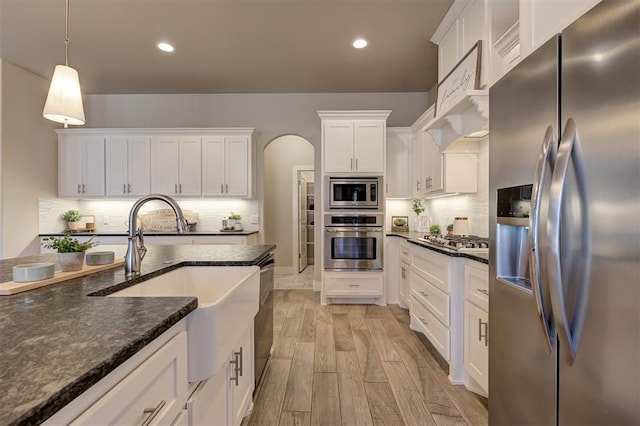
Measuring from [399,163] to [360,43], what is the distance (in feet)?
5.44

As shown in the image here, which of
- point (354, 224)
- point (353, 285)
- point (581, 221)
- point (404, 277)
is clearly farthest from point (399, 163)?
point (581, 221)

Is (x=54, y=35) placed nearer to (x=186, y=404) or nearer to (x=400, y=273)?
(x=186, y=404)

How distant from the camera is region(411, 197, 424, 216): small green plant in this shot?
165 inches

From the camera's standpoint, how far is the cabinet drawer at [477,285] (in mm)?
1787

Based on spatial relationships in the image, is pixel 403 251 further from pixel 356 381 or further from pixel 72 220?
pixel 72 220

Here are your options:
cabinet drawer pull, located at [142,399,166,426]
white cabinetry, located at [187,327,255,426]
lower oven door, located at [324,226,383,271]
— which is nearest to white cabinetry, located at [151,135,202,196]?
lower oven door, located at [324,226,383,271]

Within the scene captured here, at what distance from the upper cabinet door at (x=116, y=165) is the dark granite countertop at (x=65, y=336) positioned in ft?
11.5

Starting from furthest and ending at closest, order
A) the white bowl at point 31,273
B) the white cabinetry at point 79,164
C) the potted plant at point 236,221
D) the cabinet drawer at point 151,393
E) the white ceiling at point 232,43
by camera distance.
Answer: the potted plant at point 236,221
the white cabinetry at point 79,164
the white ceiling at point 232,43
the white bowl at point 31,273
the cabinet drawer at point 151,393

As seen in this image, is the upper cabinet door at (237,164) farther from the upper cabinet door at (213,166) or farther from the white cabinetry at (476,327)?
the white cabinetry at (476,327)

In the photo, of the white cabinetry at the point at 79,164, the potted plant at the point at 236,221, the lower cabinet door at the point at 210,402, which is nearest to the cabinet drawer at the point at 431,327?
the lower cabinet door at the point at 210,402

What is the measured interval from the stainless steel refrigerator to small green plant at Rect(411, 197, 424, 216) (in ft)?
10.1

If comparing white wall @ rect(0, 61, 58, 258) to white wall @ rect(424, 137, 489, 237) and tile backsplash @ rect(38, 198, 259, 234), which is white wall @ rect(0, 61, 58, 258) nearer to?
tile backsplash @ rect(38, 198, 259, 234)

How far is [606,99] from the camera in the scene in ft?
2.44

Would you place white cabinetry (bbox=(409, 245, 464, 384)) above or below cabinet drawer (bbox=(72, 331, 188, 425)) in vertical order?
below
